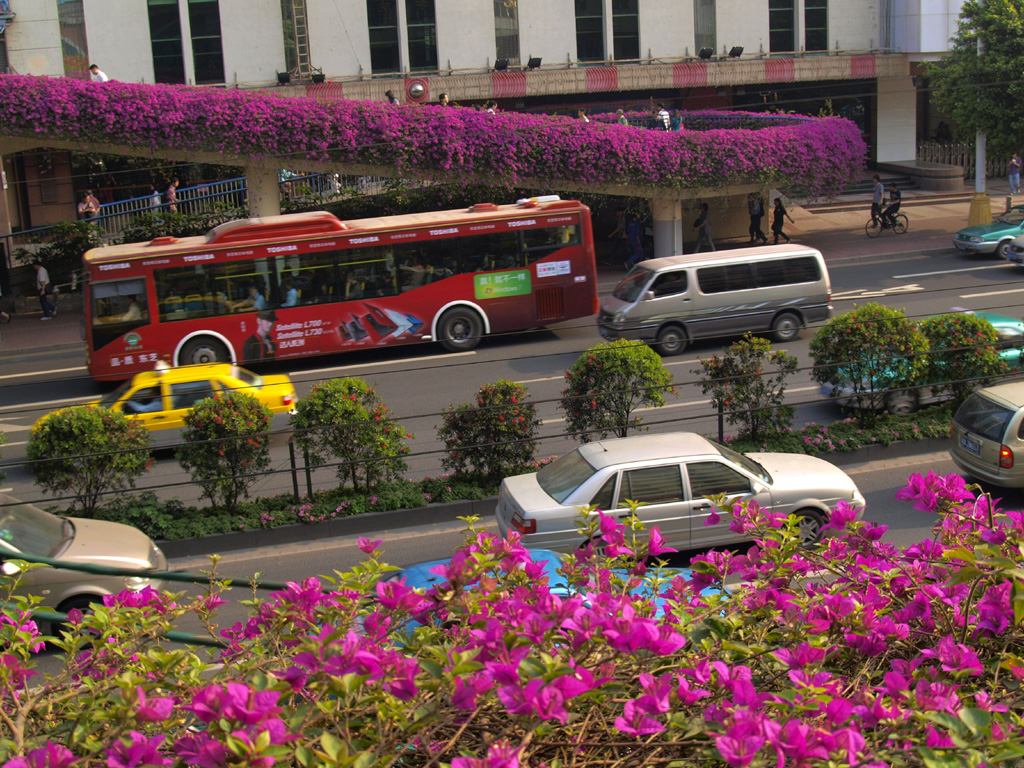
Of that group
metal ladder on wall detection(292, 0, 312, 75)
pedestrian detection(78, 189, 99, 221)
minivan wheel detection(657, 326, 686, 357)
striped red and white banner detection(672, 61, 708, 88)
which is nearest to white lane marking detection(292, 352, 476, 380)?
minivan wheel detection(657, 326, 686, 357)

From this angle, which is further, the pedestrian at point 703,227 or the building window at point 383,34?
the building window at point 383,34

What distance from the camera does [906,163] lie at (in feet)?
127

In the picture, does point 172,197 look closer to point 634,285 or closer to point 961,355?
point 634,285

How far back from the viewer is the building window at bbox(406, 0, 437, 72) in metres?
33.0

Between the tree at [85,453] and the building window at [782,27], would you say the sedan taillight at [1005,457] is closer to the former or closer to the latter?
the tree at [85,453]

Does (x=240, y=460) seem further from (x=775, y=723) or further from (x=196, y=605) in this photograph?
(x=775, y=723)

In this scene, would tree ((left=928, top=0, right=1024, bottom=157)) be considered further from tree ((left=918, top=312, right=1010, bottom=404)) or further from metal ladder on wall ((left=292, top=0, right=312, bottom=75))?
metal ladder on wall ((left=292, top=0, right=312, bottom=75))

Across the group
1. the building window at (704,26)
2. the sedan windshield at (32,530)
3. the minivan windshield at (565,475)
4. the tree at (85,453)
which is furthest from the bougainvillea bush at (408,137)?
the minivan windshield at (565,475)

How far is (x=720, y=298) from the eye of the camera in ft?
63.8

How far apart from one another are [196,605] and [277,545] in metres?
8.53

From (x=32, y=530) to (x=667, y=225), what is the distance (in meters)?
20.5

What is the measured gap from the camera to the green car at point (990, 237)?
26.3m

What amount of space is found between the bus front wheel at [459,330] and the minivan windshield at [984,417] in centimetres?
1052

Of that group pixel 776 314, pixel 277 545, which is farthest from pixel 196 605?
pixel 776 314
